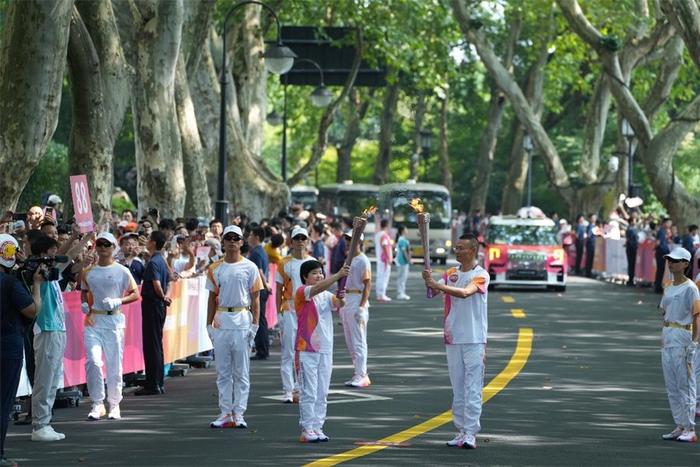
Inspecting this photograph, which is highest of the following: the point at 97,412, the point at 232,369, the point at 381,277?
the point at 381,277

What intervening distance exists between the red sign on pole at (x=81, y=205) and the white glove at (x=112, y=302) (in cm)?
116

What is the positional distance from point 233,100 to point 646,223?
39.7ft

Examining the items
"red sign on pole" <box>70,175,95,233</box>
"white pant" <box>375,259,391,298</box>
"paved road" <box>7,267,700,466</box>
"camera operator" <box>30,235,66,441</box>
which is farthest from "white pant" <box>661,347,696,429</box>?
"white pant" <box>375,259,391,298</box>

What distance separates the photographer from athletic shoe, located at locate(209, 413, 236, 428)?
599 inches

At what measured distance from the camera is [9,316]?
12906mm

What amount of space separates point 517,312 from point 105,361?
1740 cm

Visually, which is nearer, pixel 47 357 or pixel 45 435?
pixel 45 435

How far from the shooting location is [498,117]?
77.6 meters

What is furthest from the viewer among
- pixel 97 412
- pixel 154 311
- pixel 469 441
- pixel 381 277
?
pixel 381 277

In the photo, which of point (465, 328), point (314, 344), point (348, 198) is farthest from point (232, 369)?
point (348, 198)

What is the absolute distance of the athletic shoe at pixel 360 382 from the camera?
745 inches

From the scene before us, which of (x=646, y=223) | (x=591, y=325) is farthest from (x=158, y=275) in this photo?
(x=646, y=223)

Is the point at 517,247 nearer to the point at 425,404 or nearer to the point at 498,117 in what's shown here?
the point at 425,404

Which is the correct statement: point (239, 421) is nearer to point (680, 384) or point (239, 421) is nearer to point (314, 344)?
point (314, 344)
